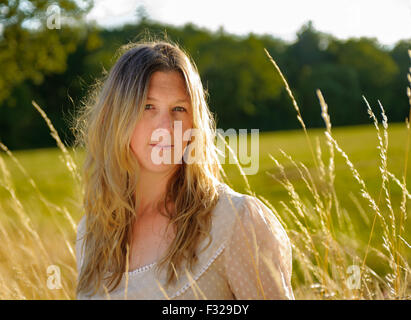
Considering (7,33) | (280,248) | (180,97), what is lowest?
(280,248)

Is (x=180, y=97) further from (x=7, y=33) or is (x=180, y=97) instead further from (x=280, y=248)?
(x=7, y=33)

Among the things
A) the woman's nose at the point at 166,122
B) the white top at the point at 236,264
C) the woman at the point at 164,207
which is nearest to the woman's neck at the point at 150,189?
the woman at the point at 164,207

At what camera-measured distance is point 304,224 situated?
5039 mm

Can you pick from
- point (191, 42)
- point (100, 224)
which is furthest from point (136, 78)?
point (191, 42)

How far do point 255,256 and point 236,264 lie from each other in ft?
0.26

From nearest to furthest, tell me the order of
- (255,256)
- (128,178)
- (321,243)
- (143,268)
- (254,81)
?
1. (255,256)
2. (143,268)
3. (128,178)
4. (321,243)
5. (254,81)

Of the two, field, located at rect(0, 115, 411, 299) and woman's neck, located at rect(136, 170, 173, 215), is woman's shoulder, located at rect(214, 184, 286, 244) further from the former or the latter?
woman's neck, located at rect(136, 170, 173, 215)

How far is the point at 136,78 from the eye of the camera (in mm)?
1696

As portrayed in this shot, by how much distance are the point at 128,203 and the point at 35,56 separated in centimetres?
1052

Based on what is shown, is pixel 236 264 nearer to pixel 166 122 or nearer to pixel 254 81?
pixel 166 122

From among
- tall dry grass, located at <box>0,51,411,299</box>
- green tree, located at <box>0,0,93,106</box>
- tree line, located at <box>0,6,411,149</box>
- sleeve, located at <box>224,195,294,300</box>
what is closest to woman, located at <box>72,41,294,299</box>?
sleeve, located at <box>224,195,294,300</box>

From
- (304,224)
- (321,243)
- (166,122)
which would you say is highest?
(166,122)

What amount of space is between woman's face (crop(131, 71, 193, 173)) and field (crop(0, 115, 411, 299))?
1.38 feet

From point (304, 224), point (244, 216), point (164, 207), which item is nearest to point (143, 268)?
point (164, 207)
